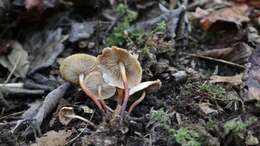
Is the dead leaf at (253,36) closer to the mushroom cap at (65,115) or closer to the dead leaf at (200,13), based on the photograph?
the dead leaf at (200,13)

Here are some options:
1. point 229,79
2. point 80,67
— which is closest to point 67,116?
point 80,67

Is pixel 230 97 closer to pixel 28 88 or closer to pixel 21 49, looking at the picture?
pixel 28 88

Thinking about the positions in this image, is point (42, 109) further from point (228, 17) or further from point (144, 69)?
point (228, 17)

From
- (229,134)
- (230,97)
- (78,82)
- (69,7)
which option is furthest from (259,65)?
(69,7)

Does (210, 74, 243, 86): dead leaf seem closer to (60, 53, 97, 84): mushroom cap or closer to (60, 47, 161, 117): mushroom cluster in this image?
(60, 47, 161, 117): mushroom cluster

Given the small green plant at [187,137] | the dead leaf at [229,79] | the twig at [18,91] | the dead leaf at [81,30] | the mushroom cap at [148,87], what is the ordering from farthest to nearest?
the dead leaf at [81,30], the twig at [18,91], the dead leaf at [229,79], the mushroom cap at [148,87], the small green plant at [187,137]

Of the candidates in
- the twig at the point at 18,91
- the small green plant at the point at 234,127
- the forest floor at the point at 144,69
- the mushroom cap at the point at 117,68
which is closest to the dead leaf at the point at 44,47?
the forest floor at the point at 144,69

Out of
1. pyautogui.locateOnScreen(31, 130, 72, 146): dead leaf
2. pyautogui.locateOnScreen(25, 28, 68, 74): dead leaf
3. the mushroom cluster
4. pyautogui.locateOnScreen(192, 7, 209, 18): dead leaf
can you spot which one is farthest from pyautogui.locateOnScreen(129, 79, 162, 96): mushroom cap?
pyautogui.locateOnScreen(192, 7, 209, 18): dead leaf
